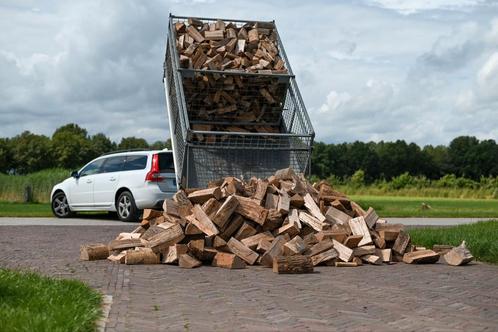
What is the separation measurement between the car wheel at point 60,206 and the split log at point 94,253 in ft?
35.2

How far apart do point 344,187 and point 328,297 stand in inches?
1878

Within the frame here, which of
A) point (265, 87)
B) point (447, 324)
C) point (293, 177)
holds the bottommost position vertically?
point (447, 324)

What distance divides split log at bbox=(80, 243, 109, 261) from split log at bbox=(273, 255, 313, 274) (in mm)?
2676

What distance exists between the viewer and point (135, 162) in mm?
19469

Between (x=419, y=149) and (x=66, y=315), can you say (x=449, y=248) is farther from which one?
(x=419, y=149)

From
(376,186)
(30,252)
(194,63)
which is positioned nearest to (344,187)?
(376,186)

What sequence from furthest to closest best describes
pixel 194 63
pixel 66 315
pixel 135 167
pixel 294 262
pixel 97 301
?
1. pixel 135 167
2. pixel 194 63
3. pixel 294 262
4. pixel 97 301
5. pixel 66 315

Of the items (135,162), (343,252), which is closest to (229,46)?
(135,162)

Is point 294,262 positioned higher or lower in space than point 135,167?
lower

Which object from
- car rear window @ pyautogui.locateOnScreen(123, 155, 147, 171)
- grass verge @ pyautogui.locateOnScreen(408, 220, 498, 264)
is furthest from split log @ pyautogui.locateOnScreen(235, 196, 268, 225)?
car rear window @ pyautogui.locateOnScreen(123, 155, 147, 171)

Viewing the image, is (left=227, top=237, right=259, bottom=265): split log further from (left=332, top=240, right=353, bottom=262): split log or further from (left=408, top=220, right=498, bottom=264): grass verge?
(left=408, top=220, right=498, bottom=264): grass verge

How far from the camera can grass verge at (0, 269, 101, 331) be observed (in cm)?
570

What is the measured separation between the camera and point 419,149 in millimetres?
97438

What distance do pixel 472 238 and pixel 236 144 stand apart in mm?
4549
